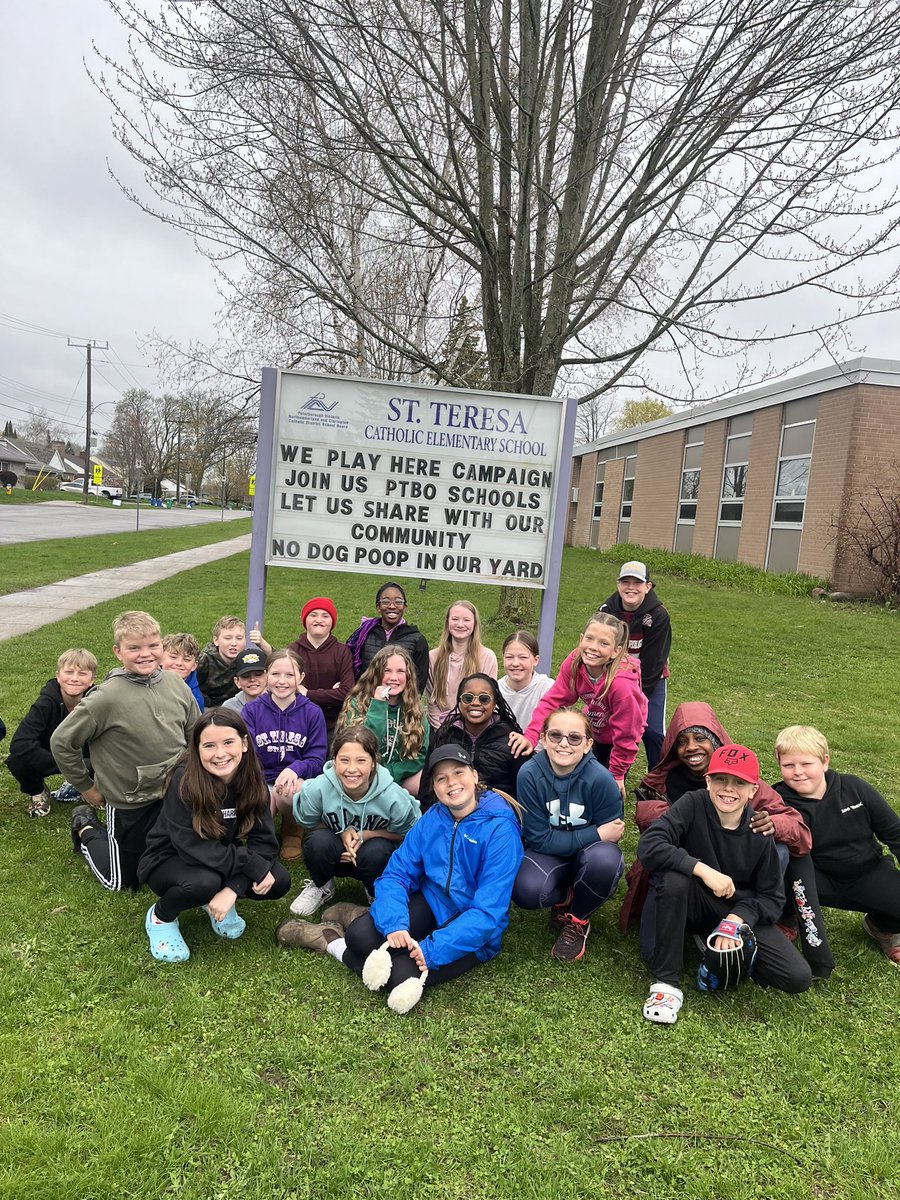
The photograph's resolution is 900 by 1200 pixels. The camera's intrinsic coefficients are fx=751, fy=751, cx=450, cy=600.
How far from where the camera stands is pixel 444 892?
331 cm

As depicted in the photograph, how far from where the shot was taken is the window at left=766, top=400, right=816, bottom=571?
17.0 metres

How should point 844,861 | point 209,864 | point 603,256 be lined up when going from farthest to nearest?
point 603,256
point 844,861
point 209,864

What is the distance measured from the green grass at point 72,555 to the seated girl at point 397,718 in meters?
10.7

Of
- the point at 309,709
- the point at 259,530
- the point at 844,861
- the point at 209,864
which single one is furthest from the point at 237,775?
the point at 844,861

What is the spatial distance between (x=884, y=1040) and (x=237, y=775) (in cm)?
285

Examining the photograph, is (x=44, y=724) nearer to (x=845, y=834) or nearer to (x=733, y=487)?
(x=845, y=834)

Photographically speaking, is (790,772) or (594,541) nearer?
(790,772)

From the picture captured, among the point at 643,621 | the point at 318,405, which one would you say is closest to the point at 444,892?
the point at 643,621

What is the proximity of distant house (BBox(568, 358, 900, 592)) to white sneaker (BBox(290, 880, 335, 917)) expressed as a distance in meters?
Answer: 10.8

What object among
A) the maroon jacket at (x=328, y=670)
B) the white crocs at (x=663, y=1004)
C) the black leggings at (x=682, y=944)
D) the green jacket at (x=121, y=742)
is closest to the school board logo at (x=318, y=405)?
the maroon jacket at (x=328, y=670)

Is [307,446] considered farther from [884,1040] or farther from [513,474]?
[884,1040]

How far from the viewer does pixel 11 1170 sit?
2080mm

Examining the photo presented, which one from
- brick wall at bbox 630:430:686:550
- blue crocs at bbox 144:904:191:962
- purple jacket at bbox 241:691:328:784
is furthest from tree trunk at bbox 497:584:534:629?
brick wall at bbox 630:430:686:550

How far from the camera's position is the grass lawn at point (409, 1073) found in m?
2.20
